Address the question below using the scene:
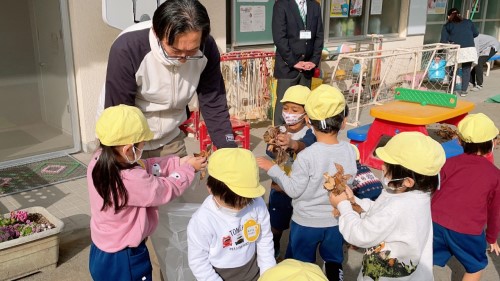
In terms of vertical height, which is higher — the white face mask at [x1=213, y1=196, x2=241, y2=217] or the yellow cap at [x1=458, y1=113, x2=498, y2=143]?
the yellow cap at [x1=458, y1=113, x2=498, y2=143]

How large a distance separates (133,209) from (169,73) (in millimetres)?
721

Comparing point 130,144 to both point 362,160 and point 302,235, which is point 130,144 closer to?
point 302,235

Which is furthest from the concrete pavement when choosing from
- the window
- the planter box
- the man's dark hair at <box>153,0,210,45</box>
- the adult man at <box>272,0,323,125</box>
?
the window

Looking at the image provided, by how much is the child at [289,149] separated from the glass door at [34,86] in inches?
117

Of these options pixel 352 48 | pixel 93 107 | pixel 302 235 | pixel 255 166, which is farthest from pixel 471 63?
pixel 255 166

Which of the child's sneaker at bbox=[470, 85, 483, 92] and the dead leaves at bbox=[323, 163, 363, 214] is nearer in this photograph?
the dead leaves at bbox=[323, 163, 363, 214]

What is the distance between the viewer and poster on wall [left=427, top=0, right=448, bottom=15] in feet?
37.0

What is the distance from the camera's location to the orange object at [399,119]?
500 cm

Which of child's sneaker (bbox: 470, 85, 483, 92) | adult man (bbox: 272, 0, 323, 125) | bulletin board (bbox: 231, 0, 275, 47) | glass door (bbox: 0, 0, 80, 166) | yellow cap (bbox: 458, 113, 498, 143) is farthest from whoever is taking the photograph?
child's sneaker (bbox: 470, 85, 483, 92)

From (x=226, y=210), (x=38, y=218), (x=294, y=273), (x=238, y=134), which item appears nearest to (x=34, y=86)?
(x=238, y=134)

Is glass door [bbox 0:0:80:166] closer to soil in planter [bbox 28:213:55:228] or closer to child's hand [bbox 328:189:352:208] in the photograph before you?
soil in planter [bbox 28:213:55:228]

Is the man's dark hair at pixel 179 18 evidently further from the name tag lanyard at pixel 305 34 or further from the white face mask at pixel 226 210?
the name tag lanyard at pixel 305 34

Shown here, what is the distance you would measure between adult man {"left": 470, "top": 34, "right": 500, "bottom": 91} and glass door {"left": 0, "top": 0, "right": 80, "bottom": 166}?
8476 millimetres

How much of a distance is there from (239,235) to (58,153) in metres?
3.91
